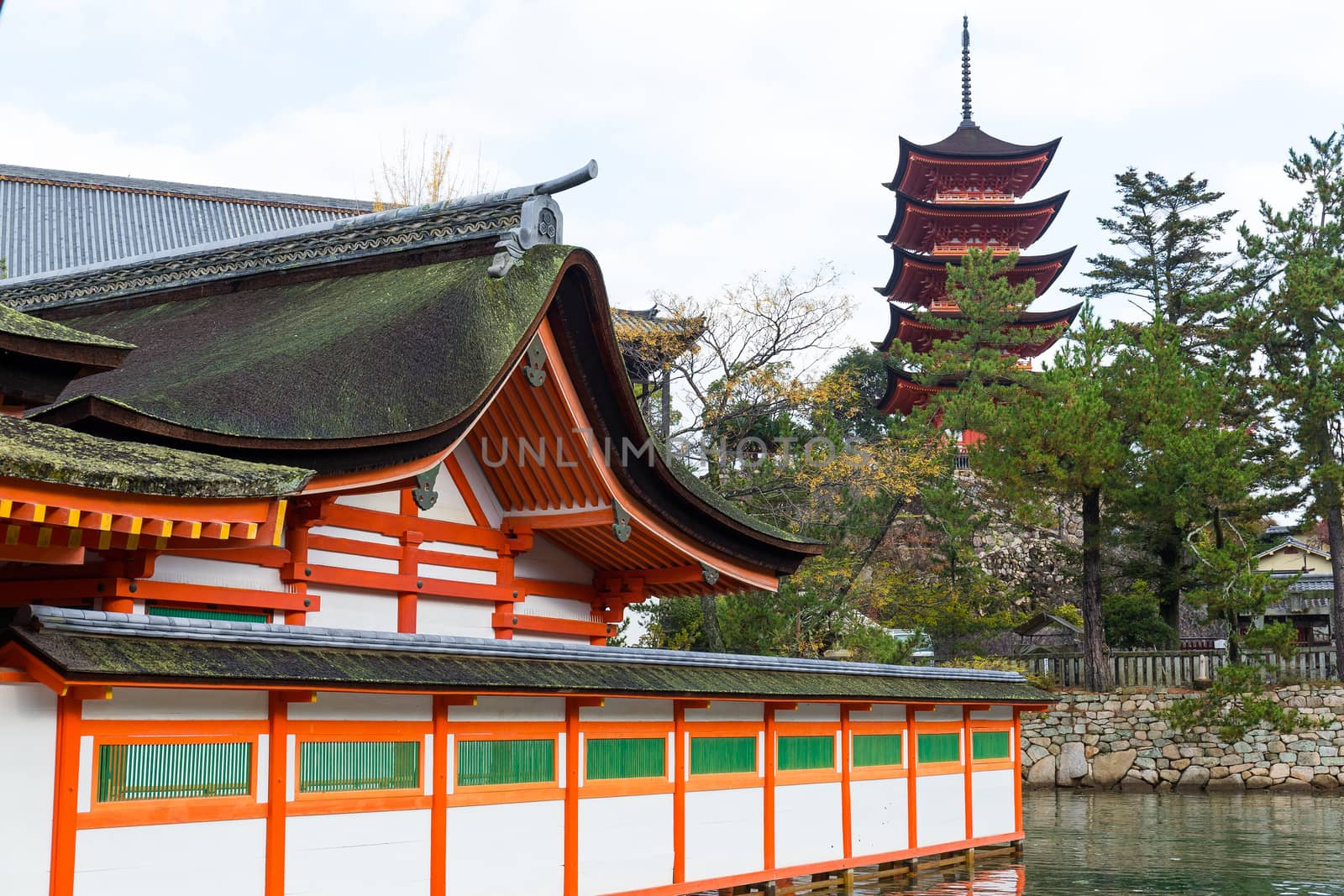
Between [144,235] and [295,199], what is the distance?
4.49 m

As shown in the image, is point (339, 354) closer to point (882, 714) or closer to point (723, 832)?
point (723, 832)

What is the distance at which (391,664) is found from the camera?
8.88 metres

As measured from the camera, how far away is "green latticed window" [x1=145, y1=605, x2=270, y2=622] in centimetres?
A: 979

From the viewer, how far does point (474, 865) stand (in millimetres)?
9672

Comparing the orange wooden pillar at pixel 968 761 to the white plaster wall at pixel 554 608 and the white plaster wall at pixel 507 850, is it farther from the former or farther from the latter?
the white plaster wall at pixel 507 850

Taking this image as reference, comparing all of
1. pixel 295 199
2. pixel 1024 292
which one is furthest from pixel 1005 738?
pixel 295 199

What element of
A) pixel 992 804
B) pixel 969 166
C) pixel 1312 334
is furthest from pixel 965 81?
pixel 992 804

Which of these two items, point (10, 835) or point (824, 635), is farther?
point (824, 635)

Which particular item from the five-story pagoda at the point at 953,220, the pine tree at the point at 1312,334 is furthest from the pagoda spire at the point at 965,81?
the pine tree at the point at 1312,334

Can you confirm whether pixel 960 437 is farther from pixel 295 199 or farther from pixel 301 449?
pixel 301 449

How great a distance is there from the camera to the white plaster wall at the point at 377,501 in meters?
11.2

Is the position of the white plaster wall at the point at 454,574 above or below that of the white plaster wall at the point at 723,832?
above

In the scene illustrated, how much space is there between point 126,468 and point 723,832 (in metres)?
6.35

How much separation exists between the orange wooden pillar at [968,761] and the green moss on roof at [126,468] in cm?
929
